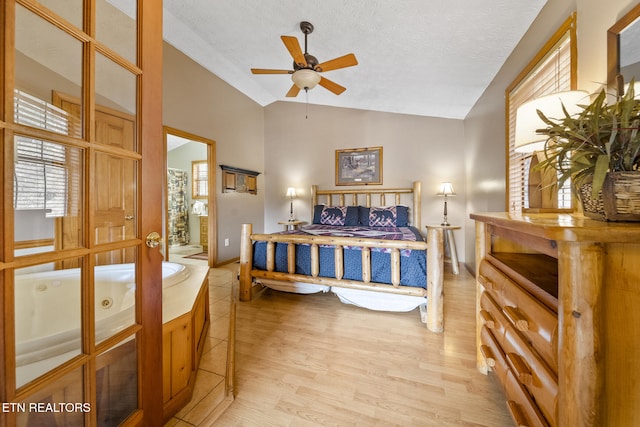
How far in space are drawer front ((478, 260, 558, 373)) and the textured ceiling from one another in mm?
1911

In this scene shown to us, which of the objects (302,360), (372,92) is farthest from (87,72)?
(372,92)

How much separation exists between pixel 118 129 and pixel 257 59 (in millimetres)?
2906

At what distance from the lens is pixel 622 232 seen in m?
0.54

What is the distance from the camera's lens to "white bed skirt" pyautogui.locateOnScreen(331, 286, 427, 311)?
6.82 ft

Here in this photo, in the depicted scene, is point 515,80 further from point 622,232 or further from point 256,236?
point 256,236

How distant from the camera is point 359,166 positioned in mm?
4320

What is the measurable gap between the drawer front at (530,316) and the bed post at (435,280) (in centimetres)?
77

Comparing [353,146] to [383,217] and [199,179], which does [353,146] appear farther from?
[199,179]

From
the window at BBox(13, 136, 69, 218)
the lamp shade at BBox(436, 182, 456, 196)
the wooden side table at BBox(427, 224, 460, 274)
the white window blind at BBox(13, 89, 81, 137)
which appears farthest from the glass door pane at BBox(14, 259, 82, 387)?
the lamp shade at BBox(436, 182, 456, 196)

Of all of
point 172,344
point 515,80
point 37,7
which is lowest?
point 172,344

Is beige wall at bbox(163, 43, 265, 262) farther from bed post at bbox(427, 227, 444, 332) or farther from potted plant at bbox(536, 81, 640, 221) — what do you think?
potted plant at bbox(536, 81, 640, 221)

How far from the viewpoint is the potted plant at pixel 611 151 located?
25.3 inches

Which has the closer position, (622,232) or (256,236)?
(622,232)

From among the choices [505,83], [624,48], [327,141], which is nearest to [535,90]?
[505,83]
